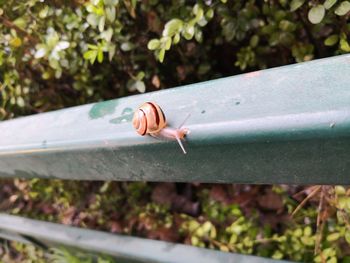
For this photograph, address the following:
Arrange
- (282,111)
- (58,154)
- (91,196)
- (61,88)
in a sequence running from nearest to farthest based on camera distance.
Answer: (282,111), (58,154), (61,88), (91,196)

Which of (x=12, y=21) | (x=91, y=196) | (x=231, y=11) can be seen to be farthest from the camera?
(x=91, y=196)

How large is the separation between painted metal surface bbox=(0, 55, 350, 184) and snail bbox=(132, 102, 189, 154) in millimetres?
16

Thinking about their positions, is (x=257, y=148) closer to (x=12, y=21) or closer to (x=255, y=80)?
(x=255, y=80)

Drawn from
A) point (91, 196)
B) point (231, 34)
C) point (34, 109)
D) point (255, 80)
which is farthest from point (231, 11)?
point (91, 196)

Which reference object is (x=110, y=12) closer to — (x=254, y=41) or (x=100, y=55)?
(x=100, y=55)

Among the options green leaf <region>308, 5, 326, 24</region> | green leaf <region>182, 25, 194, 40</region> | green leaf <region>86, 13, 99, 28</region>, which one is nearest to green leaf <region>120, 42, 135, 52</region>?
green leaf <region>86, 13, 99, 28</region>

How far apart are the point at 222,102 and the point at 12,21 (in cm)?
120

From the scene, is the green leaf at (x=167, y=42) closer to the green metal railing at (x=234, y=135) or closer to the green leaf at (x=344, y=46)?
the green metal railing at (x=234, y=135)

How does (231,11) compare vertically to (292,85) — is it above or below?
above

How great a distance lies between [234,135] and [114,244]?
3.37ft

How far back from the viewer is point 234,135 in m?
0.73

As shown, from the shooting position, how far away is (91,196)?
2.43m

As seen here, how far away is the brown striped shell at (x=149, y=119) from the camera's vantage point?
33.1 inches

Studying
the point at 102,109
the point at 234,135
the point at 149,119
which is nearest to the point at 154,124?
the point at 149,119
